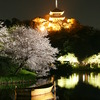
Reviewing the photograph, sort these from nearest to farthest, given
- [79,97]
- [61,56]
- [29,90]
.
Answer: [29,90] < [79,97] < [61,56]

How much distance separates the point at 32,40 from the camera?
34156 millimetres

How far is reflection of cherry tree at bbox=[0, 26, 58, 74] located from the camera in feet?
111

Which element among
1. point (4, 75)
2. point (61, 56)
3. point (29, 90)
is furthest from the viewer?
point (61, 56)

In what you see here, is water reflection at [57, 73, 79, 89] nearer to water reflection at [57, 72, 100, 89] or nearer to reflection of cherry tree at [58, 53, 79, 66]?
water reflection at [57, 72, 100, 89]

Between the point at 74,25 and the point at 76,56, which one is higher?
the point at 74,25

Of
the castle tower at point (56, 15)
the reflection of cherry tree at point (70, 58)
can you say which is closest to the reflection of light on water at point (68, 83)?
the reflection of cherry tree at point (70, 58)

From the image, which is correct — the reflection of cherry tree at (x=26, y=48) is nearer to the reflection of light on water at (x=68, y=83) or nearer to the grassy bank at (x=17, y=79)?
the grassy bank at (x=17, y=79)

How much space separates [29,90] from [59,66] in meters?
27.5

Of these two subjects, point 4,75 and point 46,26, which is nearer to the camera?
point 4,75

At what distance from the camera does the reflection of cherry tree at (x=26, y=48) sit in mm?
33875

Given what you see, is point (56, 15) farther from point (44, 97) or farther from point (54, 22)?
point (44, 97)

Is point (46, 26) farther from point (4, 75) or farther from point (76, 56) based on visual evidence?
point (4, 75)

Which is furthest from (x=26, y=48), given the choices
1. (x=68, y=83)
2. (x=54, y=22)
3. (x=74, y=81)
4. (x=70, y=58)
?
(x=54, y=22)

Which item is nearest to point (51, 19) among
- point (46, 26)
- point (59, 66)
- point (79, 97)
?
point (46, 26)
